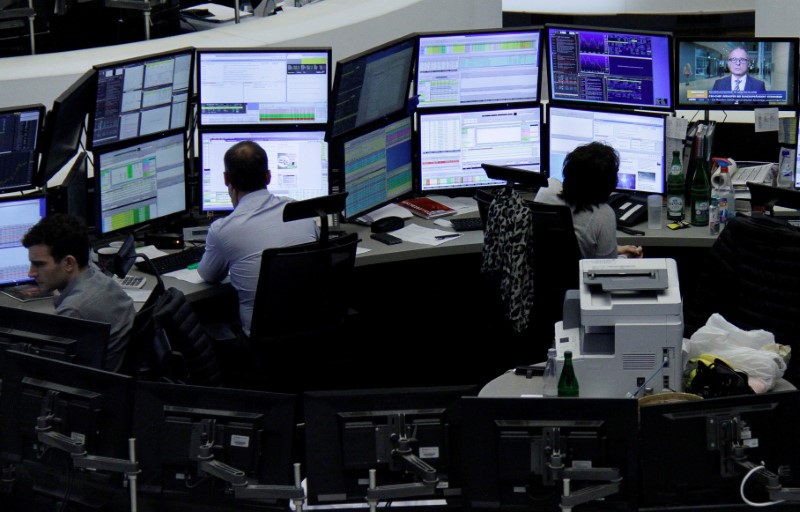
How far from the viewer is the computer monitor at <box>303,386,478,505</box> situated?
9.95ft

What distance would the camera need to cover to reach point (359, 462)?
3049 mm

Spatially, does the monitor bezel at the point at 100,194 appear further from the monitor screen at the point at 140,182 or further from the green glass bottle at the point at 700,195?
the green glass bottle at the point at 700,195

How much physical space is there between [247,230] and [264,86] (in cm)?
84

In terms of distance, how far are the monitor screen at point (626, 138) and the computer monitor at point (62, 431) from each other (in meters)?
2.81

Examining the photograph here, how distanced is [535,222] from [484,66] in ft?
3.70

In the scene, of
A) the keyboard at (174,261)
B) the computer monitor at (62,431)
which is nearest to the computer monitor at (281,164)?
the keyboard at (174,261)

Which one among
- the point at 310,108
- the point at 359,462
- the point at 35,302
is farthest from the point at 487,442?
the point at 310,108

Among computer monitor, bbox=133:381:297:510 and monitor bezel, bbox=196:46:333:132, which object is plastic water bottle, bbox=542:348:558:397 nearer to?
computer monitor, bbox=133:381:297:510

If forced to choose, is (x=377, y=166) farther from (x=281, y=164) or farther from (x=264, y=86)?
(x=264, y=86)

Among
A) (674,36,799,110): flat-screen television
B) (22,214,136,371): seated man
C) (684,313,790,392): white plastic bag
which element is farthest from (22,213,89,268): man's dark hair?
(674,36,799,110): flat-screen television

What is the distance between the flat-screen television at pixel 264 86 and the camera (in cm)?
525

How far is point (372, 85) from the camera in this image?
5324 millimetres

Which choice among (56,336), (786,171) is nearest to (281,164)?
(56,336)

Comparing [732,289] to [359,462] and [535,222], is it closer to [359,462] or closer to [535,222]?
[535,222]
